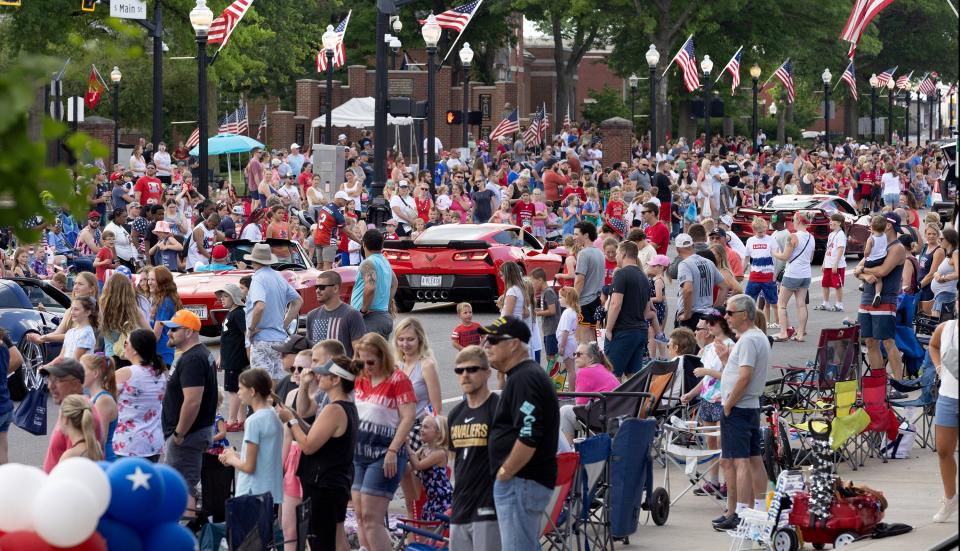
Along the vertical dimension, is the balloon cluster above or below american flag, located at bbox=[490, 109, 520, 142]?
below

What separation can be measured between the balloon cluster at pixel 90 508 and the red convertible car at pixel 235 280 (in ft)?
41.8

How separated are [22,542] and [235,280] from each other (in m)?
14.6

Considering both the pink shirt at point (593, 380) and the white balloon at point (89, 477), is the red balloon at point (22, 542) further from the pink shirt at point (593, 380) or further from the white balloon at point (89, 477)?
the pink shirt at point (593, 380)

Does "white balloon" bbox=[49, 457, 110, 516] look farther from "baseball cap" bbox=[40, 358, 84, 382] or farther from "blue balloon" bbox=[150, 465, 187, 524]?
"baseball cap" bbox=[40, 358, 84, 382]

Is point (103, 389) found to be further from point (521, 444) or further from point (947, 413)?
point (947, 413)

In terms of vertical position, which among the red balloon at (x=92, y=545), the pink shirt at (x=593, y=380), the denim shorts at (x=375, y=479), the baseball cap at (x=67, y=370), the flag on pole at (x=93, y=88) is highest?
the flag on pole at (x=93, y=88)

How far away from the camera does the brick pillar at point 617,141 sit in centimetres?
5909

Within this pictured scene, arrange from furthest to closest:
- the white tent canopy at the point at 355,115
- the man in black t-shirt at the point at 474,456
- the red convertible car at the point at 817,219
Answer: the white tent canopy at the point at 355,115 → the red convertible car at the point at 817,219 → the man in black t-shirt at the point at 474,456

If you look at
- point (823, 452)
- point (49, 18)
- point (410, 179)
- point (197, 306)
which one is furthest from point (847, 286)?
point (49, 18)

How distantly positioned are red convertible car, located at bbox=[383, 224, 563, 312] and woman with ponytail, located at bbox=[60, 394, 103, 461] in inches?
549

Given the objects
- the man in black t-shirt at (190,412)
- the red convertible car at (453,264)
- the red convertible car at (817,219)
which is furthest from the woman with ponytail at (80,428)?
the red convertible car at (817,219)

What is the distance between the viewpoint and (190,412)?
35.1ft

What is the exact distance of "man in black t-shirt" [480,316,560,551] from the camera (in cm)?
862

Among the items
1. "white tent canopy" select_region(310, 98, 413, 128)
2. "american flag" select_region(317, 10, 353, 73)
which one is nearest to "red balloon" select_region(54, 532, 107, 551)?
"american flag" select_region(317, 10, 353, 73)
